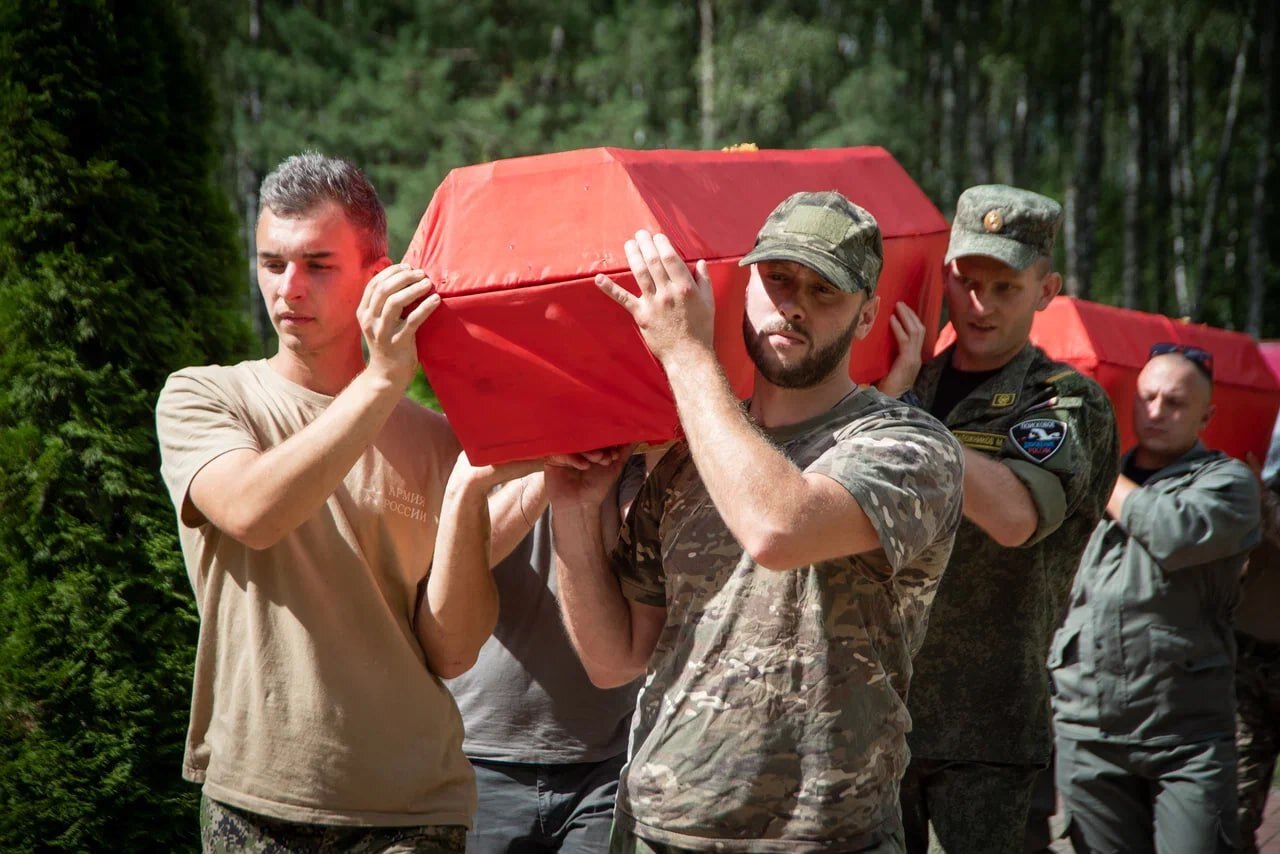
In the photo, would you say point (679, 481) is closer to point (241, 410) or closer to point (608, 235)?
point (608, 235)

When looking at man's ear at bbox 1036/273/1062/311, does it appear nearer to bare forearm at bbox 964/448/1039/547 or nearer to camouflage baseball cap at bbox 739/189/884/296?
Answer: bare forearm at bbox 964/448/1039/547

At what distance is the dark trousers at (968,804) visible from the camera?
331 centimetres

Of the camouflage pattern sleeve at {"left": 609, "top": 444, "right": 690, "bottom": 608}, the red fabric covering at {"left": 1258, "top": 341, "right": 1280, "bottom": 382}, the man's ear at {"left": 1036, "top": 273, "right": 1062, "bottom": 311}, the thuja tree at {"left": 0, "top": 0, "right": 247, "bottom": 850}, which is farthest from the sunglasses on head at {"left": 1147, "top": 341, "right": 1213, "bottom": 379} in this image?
the thuja tree at {"left": 0, "top": 0, "right": 247, "bottom": 850}

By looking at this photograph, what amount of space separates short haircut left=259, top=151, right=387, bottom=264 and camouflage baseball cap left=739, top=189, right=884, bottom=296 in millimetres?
814

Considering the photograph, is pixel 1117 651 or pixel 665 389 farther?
pixel 1117 651

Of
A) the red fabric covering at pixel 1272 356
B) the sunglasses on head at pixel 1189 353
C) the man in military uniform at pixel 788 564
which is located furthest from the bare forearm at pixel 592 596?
the red fabric covering at pixel 1272 356

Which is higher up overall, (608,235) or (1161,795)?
(608,235)

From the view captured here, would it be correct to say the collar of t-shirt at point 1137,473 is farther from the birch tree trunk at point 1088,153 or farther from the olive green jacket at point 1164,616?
the birch tree trunk at point 1088,153

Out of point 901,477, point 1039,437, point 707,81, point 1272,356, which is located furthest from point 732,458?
point 707,81

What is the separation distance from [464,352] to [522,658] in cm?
134

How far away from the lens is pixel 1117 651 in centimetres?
453

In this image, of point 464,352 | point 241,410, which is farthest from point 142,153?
point 464,352

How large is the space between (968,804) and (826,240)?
63.8 inches

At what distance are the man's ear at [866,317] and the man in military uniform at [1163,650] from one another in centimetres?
220
